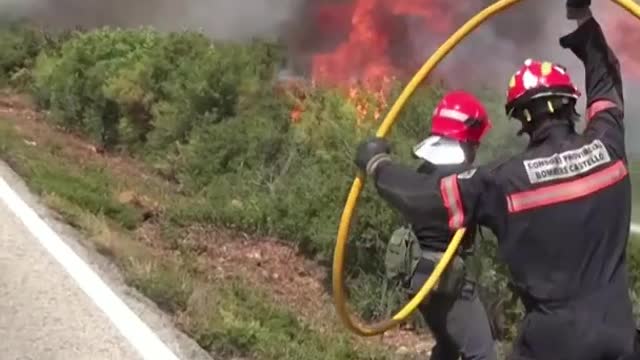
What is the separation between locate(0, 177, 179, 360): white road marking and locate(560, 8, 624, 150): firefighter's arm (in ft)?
10.7

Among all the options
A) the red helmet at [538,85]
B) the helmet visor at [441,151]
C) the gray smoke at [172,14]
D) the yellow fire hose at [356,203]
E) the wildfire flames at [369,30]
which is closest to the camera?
the red helmet at [538,85]

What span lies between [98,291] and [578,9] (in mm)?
4599

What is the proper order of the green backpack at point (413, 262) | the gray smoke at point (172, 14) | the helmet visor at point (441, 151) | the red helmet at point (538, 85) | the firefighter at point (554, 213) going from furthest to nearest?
the gray smoke at point (172, 14), the green backpack at point (413, 262), the helmet visor at point (441, 151), the red helmet at point (538, 85), the firefighter at point (554, 213)

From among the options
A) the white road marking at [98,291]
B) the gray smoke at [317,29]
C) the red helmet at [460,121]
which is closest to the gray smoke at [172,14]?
the gray smoke at [317,29]

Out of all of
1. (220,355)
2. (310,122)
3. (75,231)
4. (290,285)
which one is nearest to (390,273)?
(220,355)

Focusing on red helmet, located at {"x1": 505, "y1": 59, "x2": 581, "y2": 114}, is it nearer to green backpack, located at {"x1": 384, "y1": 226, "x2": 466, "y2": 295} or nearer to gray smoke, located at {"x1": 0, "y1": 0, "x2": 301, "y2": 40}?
green backpack, located at {"x1": 384, "y1": 226, "x2": 466, "y2": 295}

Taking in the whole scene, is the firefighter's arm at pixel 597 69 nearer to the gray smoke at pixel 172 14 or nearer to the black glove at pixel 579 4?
the black glove at pixel 579 4

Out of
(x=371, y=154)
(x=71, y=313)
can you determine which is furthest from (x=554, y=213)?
(x=71, y=313)

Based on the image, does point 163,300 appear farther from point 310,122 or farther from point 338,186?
point 310,122

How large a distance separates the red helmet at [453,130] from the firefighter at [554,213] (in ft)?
4.59

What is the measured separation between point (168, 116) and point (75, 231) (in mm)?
9855

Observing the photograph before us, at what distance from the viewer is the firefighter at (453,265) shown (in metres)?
5.09

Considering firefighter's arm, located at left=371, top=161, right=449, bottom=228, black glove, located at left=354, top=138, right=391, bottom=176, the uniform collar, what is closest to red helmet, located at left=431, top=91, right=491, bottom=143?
black glove, located at left=354, top=138, right=391, bottom=176

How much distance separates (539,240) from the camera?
3.46 meters
